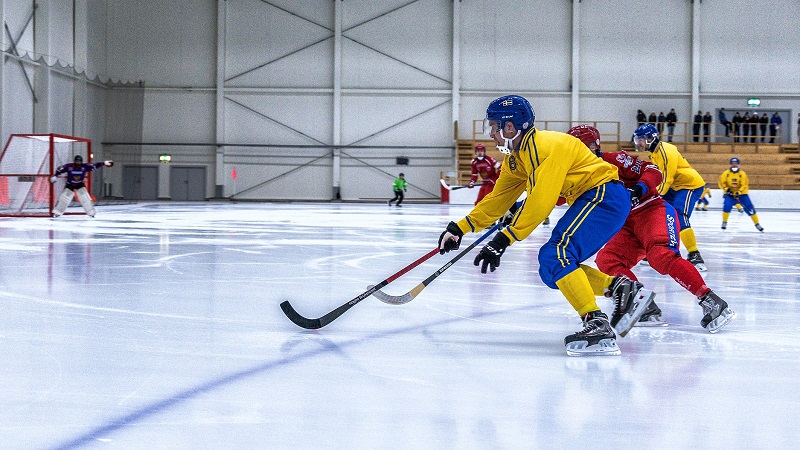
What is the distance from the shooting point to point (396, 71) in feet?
114

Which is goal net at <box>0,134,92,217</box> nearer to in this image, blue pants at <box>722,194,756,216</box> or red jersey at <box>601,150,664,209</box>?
blue pants at <box>722,194,756,216</box>

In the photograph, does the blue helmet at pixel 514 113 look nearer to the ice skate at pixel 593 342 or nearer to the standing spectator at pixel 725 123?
the ice skate at pixel 593 342

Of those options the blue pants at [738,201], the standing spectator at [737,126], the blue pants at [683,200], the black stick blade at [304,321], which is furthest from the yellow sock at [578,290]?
the standing spectator at [737,126]

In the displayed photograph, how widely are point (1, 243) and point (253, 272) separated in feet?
15.7

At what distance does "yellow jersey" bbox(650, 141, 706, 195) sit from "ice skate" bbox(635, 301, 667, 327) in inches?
80.5

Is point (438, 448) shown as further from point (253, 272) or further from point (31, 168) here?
point (31, 168)

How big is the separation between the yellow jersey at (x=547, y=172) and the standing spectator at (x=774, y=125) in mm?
33299

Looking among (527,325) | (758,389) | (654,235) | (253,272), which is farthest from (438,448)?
(253,272)

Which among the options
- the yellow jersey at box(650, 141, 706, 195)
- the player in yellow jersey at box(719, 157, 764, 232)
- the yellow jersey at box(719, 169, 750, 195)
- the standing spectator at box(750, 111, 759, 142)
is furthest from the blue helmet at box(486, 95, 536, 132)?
the standing spectator at box(750, 111, 759, 142)

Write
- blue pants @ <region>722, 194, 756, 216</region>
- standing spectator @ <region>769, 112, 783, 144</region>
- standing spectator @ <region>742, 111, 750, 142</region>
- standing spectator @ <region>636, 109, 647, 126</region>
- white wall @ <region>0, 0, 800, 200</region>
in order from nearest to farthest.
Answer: blue pants @ <region>722, 194, 756, 216</region>, standing spectator @ <region>636, 109, 647, 126</region>, standing spectator @ <region>769, 112, 783, 144</region>, standing spectator @ <region>742, 111, 750, 142</region>, white wall @ <region>0, 0, 800, 200</region>

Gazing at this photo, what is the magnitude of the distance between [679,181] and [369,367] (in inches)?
189

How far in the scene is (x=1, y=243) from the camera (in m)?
9.88

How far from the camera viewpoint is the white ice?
239 centimetres

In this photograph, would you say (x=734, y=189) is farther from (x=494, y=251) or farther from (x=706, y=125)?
(x=706, y=125)
